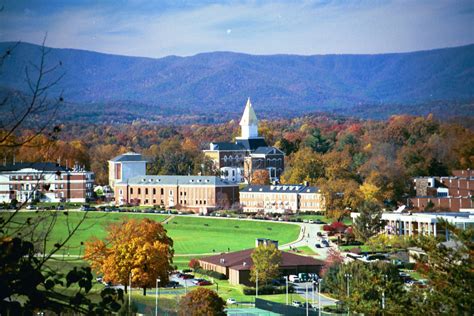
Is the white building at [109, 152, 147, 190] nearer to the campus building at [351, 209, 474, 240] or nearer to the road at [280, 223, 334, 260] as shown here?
the road at [280, 223, 334, 260]

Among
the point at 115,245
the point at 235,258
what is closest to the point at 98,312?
the point at 115,245

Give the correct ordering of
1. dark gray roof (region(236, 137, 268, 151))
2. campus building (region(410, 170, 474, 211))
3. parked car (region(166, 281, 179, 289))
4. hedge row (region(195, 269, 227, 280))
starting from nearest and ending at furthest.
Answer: parked car (region(166, 281, 179, 289)) < hedge row (region(195, 269, 227, 280)) < campus building (region(410, 170, 474, 211)) < dark gray roof (region(236, 137, 268, 151))

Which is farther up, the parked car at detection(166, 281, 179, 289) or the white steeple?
the white steeple

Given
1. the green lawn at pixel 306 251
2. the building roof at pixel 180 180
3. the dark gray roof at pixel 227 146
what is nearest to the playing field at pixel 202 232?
the green lawn at pixel 306 251

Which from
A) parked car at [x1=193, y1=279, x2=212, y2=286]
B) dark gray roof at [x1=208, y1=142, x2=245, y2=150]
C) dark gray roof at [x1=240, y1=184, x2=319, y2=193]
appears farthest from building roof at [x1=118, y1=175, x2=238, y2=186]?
parked car at [x1=193, y1=279, x2=212, y2=286]

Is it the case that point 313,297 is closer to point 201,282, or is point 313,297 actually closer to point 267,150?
point 201,282

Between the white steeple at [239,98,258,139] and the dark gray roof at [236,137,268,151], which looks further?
the white steeple at [239,98,258,139]

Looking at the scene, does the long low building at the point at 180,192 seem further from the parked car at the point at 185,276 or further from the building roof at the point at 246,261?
the parked car at the point at 185,276
